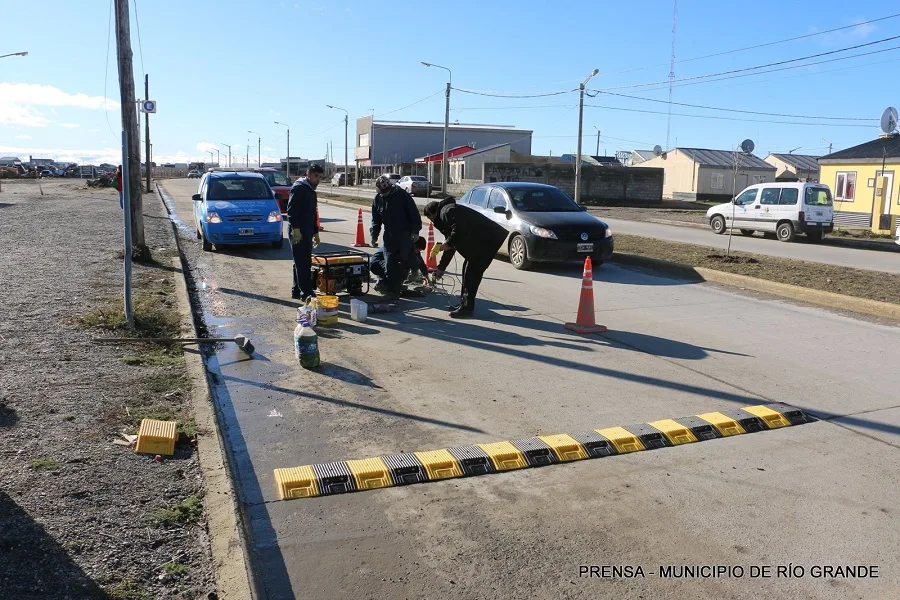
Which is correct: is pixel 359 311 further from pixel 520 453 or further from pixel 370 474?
pixel 370 474

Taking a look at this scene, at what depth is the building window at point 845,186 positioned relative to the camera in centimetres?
3088

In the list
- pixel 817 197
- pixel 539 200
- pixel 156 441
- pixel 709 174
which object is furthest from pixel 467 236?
pixel 709 174

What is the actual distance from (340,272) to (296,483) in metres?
6.09

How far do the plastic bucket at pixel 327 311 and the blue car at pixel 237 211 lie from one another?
8044 millimetres

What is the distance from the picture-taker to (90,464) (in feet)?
14.7

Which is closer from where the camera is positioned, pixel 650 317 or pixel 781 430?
pixel 781 430

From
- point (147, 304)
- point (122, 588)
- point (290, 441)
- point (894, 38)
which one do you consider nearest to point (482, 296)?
point (147, 304)

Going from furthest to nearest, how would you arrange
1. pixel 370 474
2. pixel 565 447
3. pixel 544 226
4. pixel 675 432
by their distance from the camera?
pixel 544 226 < pixel 675 432 < pixel 565 447 < pixel 370 474

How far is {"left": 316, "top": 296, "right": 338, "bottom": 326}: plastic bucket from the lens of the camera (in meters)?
8.91

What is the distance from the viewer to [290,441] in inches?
206

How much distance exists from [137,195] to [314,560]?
36.6ft

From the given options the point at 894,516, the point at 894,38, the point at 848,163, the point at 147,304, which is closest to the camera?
the point at 894,516

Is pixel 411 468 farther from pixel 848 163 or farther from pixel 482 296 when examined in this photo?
pixel 848 163

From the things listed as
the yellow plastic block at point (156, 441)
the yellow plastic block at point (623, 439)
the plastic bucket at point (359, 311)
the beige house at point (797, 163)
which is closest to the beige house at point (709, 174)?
the beige house at point (797, 163)
